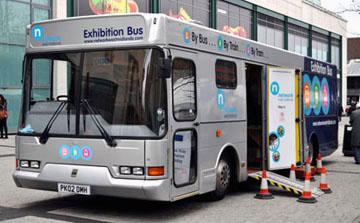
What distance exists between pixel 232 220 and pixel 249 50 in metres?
3.55

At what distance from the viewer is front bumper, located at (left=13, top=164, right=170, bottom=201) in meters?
6.80

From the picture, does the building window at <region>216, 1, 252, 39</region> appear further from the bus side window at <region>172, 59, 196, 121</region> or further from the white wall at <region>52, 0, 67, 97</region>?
the bus side window at <region>172, 59, 196, 121</region>

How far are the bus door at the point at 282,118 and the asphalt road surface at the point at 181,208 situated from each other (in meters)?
0.84

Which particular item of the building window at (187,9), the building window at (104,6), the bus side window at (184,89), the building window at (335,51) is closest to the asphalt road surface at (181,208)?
the bus side window at (184,89)

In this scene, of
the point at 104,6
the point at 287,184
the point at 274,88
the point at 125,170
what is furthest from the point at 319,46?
the point at 125,170

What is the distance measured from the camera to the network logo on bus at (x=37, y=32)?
7.88 meters

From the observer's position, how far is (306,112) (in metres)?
12.0

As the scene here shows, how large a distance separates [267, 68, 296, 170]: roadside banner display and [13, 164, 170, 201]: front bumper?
391 centimetres

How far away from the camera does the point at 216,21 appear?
34.5 meters

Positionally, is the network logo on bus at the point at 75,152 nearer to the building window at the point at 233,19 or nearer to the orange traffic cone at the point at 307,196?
the orange traffic cone at the point at 307,196

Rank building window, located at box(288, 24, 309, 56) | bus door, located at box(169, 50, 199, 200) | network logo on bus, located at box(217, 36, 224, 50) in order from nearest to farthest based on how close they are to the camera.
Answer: bus door, located at box(169, 50, 199, 200) < network logo on bus, located at box(217, 36, 224, 50) < building window, located at box(288, 24, 309, 56)

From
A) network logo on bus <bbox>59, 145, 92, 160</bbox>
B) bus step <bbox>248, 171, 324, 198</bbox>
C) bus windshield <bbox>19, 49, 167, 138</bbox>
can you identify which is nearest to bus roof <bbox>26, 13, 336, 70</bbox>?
bus windshield <bbox>19, 49, 167, 138</bbox>

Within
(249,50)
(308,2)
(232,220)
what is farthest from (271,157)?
(308,2)

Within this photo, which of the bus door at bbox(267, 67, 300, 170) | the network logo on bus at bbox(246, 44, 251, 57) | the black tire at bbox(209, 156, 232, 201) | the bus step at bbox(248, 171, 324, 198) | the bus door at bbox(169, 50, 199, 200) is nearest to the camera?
the bus door at bbox(169, 50, 199, 200)
